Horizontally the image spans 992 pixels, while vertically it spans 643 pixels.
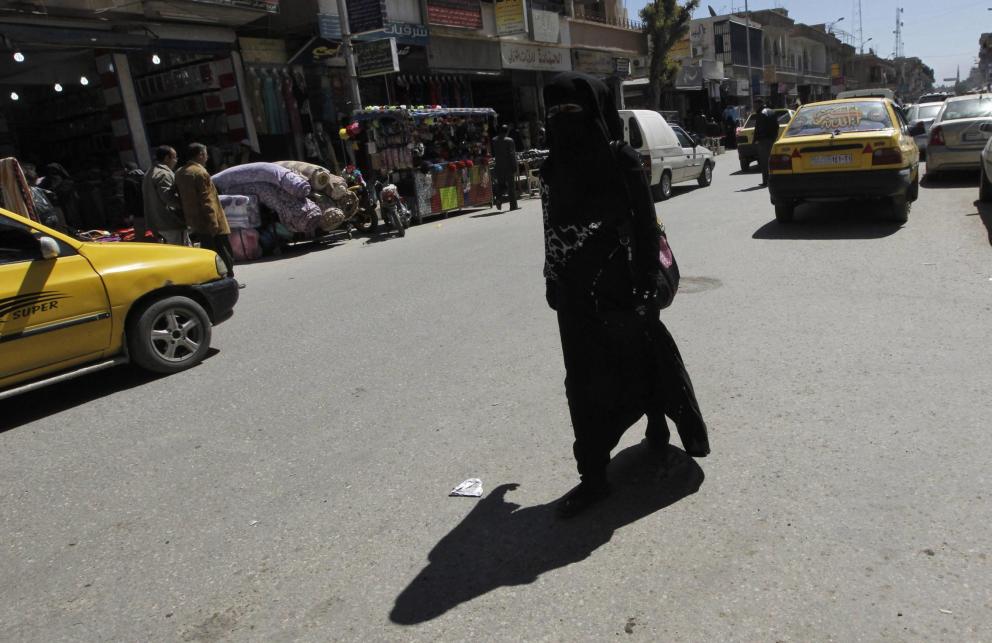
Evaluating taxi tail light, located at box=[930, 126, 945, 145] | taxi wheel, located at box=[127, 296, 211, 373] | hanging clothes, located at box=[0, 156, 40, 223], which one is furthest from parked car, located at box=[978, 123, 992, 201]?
hanging clothes, located at box=[0, 156, 40, 223]

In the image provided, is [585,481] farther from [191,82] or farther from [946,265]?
[191,82]

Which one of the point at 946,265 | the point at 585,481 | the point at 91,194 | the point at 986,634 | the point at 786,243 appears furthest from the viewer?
the point at 91,194

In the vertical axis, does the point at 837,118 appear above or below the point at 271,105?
below

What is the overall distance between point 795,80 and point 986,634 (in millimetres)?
72065

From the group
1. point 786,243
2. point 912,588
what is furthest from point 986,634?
point 786,243

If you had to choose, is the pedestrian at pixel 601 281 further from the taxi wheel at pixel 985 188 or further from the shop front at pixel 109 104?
the shop front at pixel 109 104

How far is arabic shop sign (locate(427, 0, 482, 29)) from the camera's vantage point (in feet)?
72.7

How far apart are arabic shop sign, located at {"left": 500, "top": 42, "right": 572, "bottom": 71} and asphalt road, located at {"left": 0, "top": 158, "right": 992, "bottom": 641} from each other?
21.1m

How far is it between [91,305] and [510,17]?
21645 mm

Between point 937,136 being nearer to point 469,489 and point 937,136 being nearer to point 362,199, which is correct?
point 362,199

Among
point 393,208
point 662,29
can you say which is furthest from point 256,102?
point 662,29

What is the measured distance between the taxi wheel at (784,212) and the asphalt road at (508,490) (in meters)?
3.57

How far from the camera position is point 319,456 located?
4242mm

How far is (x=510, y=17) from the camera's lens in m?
24.5
